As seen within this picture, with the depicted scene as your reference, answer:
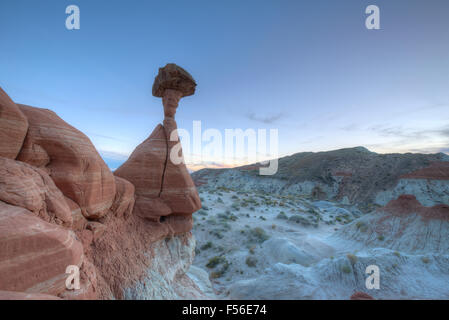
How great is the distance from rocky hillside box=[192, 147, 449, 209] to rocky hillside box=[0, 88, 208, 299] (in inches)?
1578

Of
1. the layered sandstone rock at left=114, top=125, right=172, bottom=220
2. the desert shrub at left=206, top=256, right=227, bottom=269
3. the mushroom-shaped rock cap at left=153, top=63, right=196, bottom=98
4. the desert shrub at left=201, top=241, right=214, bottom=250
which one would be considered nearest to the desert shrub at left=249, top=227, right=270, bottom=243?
the desert shrub at left=201, top=241, right=214, bottom=250

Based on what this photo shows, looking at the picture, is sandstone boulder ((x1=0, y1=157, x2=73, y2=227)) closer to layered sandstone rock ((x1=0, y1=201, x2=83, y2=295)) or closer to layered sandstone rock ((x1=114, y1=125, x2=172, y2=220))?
layered sandstone rock ((x1=0, y1=201, x2=83, y2=295))

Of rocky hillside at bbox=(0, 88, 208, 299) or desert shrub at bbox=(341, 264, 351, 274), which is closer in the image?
rocky hillside at bbox=(0, 88, 208, 299)

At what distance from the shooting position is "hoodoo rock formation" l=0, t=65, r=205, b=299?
239cm

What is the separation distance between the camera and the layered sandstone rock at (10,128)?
2877 mm

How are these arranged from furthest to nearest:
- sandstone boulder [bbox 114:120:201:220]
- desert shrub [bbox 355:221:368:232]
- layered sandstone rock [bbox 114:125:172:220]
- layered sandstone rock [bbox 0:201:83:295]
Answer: desert shrub [bbox 355:221:368:232] < sandstone boulder [bbox 114:120:201:220] < layered sandstone rock [bbox 114:125:172:220] < layered sandstone rock [bbox 0:201:83:295]

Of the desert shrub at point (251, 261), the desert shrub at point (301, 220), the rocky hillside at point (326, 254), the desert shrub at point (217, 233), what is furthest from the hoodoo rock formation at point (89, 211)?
the desert shrub at point (301, 220)

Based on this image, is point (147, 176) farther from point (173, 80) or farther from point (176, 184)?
point (173, 80)

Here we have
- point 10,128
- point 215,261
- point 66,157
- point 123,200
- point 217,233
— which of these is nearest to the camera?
point 10,128

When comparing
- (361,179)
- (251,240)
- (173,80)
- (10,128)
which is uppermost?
(173,80)

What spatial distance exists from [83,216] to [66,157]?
137 cm

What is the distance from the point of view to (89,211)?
4.06 m

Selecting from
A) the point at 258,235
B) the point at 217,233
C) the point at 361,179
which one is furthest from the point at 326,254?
the point at 361,179
